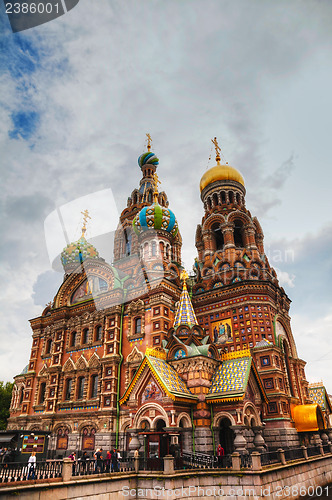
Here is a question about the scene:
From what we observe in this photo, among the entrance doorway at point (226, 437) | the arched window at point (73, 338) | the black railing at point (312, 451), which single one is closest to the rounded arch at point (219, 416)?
the entrance doorway at point (226, 437)

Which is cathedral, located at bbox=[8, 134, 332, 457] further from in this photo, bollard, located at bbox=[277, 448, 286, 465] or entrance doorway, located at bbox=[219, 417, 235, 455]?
bollard, located at bbox=[277, 448, 286, 465]

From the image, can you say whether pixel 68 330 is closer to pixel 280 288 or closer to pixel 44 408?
pixel 44 408

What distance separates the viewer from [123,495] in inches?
498

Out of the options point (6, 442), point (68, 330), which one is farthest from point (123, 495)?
point (68, 330)

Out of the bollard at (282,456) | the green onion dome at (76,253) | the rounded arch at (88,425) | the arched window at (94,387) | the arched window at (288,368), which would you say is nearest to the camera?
the bollard at (282,456)

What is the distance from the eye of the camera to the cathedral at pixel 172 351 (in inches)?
661

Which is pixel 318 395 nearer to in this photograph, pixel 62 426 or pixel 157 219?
pixel 157 219

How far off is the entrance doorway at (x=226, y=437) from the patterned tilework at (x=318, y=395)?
1215cm

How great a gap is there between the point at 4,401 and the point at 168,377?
30473 millimetres

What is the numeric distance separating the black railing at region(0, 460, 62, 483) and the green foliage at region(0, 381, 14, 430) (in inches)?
Answer: 1185

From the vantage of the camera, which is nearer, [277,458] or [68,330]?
[277,458]

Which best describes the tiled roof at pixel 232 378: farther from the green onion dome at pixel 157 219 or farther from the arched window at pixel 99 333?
the green onion dome at pixel 157 219

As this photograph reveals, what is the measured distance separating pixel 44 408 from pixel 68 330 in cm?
566

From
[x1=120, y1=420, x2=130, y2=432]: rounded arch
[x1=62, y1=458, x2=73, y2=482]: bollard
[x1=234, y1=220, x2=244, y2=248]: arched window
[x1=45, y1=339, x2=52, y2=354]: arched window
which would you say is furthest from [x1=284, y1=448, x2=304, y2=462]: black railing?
[x1=45, y1=339, x2=52, y2=354]: arched window
